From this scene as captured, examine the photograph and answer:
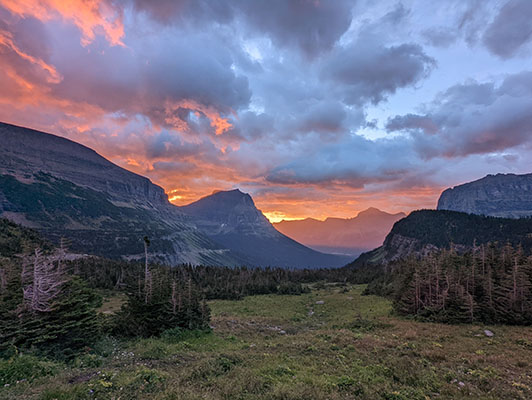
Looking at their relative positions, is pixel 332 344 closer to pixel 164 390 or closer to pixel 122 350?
pixel 164 390

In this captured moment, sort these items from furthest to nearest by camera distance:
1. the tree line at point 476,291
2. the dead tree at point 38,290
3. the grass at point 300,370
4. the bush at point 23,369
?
the tree line at point 476,291, the dead tree at point 38,290, the bush at point 23,369, the grass at point 300,370

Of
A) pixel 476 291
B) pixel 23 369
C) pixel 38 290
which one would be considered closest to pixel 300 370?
pixel 23 369

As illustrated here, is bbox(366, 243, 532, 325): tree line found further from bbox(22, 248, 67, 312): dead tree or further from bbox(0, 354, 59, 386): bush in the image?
bbox(22, 248, 67, 312): dead tree

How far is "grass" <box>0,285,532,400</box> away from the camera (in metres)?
12.6

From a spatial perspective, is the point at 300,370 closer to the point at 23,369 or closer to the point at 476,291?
the point at 23,369

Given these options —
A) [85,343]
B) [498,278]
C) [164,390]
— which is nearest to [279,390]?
[164,390]

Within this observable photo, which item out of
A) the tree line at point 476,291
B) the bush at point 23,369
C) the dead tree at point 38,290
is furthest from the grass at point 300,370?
the tree line at point 476,291

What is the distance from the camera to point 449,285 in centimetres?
3659

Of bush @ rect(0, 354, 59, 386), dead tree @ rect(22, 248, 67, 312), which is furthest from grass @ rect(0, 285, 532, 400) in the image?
dead tree @ rect(22, 248, 67, 312)

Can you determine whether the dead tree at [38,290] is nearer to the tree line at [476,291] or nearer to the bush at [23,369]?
the bush at [23,369]

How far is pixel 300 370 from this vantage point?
16.4 meters

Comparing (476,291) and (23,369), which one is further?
(476,291)

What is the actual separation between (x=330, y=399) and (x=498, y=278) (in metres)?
39.8

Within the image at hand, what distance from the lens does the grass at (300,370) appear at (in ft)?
41.3
